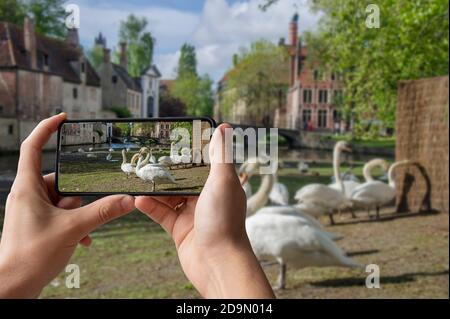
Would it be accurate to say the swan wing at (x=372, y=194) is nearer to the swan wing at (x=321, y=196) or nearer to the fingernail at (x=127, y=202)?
the swan wing at (x=321, y=196)

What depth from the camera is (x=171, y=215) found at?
49.4 inches

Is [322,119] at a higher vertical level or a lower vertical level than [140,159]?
higher

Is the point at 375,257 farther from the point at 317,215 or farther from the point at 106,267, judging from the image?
the point at 106,267

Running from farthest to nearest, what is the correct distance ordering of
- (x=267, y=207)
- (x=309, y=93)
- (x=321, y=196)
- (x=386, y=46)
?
(x=309, y=93), (x=386, y=46), (x=321, y=196), (x=267, y=207)

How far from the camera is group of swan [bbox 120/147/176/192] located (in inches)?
43.2

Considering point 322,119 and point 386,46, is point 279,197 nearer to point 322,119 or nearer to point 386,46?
point 386,46

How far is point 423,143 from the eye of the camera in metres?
8.30

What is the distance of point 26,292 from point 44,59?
7.56 ft

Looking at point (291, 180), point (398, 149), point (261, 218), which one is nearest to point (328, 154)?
point (291, 180)

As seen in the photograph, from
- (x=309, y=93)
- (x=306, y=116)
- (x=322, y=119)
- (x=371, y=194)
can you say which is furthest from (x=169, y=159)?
(x=322, y=119)

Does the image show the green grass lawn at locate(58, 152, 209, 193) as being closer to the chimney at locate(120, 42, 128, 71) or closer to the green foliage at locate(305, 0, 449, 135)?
the chimney at locate(120, 42, 128, 71)

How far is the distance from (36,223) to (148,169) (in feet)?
0.77

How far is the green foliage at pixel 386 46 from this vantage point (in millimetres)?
5363

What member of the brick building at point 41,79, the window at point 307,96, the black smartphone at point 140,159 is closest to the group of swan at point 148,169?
the black smartphone at point 140,159
